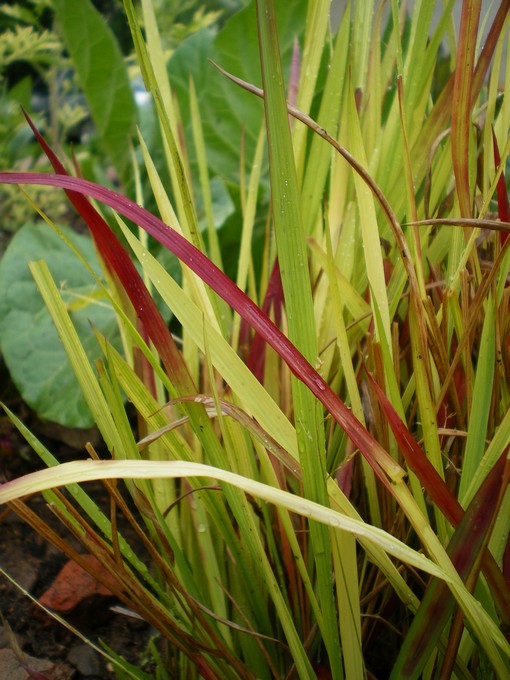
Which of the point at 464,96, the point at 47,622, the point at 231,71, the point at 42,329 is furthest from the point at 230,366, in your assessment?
the point at 231,71

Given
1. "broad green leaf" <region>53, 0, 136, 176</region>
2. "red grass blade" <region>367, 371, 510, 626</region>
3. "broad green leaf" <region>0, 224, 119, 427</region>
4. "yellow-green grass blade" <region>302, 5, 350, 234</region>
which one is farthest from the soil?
"broad green leaf" <region>53, 0, 136, 176</region>

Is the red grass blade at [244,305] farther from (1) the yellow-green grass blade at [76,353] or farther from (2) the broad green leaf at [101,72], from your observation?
(2) the broad green leaf at [101,72]

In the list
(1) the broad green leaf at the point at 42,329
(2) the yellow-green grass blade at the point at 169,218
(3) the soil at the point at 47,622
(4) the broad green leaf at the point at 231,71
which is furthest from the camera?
(4) the broad green leaf at the point at 231,71

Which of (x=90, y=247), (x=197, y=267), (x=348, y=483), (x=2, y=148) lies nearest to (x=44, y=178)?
(x=197, y=267)

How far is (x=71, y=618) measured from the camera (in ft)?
2.60

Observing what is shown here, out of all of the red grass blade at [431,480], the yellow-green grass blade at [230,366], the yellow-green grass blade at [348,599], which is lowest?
the yellow-green grass blade at [348,599]

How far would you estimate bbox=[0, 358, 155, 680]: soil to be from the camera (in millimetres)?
701

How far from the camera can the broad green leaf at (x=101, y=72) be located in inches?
47.8

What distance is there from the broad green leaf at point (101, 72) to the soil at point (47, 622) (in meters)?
0.72

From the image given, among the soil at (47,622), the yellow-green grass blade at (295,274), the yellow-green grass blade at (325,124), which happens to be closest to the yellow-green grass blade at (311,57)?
the yellow-green grass blade at (325,124)

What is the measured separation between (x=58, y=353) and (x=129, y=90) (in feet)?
1.96

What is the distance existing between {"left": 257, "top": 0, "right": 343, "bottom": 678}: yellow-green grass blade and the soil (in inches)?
11.5

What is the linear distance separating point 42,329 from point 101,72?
57 centimetres

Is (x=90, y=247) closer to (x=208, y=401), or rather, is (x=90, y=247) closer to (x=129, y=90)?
(x=129, y=90)
